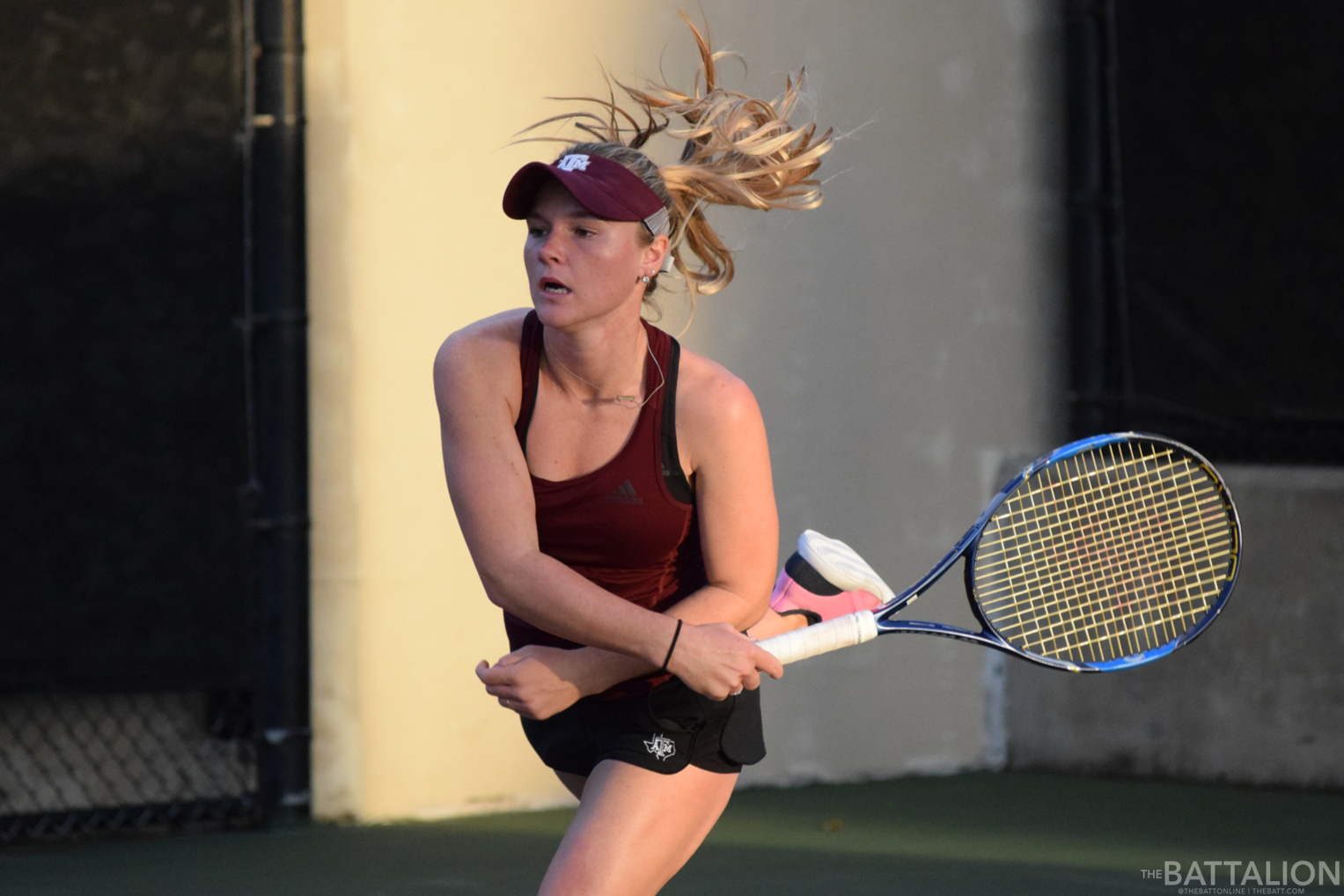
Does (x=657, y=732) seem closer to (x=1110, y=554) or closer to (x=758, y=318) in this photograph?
(x=1110, y=554)

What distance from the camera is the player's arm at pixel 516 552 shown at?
258 centimetres

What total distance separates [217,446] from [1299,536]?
3341 mm

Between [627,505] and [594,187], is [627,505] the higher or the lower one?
the lower one

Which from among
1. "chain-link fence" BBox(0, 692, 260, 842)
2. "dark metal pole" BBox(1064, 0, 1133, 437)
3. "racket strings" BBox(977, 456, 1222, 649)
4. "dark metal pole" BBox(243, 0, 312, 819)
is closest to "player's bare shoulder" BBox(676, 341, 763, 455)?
"racket strings" BBox(977, 456, 1222, 649)

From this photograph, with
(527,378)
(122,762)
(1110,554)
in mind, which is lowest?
(122,762)

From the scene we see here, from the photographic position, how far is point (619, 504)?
2.71 metres

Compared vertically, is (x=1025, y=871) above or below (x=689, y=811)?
below

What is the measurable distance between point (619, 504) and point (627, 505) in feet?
0.04

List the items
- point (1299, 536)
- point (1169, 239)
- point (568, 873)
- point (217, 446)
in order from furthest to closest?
point (1169, 239)
point (1299, 536)
point (217, 446)
point (568, 873)

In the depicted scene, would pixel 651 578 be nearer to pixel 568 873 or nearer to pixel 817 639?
pixel 817 639

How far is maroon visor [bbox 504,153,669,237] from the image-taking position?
2.58 meters

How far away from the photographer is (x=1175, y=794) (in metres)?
5.78

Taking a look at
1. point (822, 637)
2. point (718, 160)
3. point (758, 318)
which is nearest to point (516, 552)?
point (822, 637)

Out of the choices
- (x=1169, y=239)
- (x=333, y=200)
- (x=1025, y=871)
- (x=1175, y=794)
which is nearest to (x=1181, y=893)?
(x=1025, y=871)
